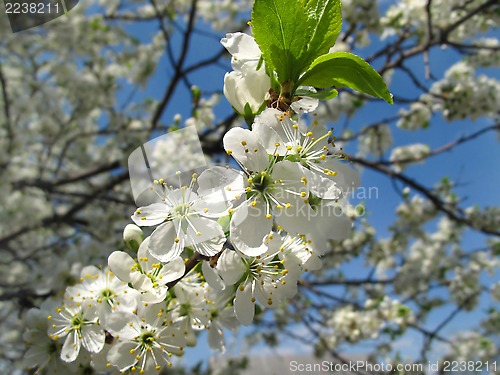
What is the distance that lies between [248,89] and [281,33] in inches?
6.2

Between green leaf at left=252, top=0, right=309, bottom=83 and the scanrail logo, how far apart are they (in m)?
2.03

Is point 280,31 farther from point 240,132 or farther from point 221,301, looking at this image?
point 221,301

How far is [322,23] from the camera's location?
3.09 ft

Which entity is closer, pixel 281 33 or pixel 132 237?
pixel 281 33

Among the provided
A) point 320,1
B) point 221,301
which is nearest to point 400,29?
point 320,1

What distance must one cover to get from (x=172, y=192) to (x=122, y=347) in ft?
1.49

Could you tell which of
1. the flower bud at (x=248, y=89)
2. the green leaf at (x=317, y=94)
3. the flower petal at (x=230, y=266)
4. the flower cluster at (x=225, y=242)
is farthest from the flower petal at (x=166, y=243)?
the green leaf at (x=317, y=94)

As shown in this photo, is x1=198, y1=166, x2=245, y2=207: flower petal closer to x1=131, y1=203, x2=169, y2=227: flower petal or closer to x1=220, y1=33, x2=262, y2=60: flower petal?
x1=131, y1=203, x2=169, y2=227: flower petal

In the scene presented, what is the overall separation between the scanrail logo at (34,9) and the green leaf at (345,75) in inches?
83.1

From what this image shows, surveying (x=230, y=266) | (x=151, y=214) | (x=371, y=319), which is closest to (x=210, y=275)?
(x=230, y=266)

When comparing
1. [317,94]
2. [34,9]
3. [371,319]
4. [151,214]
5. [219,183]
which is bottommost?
[371,319]

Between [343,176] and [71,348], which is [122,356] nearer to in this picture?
[71,348]

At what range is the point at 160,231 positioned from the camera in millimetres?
977

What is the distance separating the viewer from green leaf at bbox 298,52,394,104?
2.96 feet
